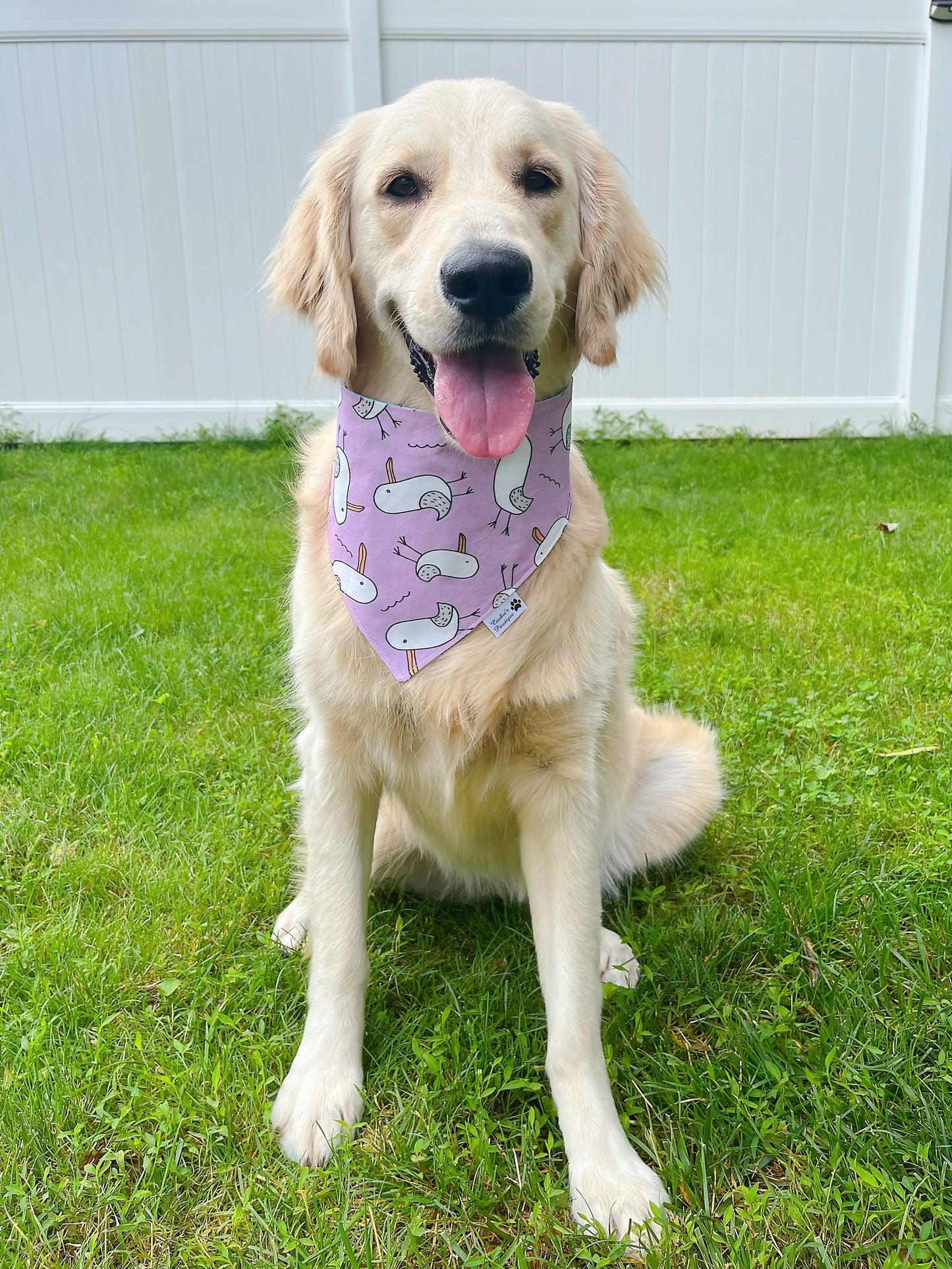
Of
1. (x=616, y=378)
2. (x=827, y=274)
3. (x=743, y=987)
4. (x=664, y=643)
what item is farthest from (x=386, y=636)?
(x=827, y=274)

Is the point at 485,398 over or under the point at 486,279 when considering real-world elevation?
under

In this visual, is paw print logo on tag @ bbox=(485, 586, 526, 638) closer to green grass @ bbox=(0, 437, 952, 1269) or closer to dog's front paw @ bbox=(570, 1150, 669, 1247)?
green grass @ bbox=(0, 437, 952, 1269)

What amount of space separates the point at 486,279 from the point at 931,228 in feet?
22.7

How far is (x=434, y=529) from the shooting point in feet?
5.47

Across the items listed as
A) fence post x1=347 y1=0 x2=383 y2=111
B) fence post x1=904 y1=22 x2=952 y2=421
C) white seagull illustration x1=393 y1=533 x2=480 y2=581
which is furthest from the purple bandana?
fence post x1=904 y1=22 x2=952 y2=421

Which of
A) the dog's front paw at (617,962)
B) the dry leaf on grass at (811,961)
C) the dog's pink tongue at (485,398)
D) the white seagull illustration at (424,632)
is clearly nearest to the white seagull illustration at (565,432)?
the dog's pink tongue at (485,398)

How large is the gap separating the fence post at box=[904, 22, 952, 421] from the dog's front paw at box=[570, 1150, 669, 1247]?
7210 mm

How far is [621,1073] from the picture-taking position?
1.59 metres

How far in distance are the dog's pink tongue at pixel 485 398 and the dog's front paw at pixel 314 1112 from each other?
1.05 m

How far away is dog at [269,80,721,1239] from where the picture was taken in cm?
149

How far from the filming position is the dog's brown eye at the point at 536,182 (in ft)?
5.57

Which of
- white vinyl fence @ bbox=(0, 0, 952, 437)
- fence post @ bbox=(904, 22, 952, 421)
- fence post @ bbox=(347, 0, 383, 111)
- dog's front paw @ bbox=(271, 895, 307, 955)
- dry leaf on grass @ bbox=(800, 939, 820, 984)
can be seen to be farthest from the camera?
fence post @ bbox=(904, 22, 952, 421)

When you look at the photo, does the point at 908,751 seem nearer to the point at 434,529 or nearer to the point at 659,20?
the point at 434,529

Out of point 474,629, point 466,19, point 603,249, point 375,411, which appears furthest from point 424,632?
point 466,19
